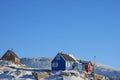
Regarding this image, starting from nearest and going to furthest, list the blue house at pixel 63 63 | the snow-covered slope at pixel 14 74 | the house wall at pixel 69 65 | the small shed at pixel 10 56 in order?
the snow-covered slope at pixel 14 74 → the blue house at pixel 63 63 → the house wall at pixel 69 65 → the small shed at pixel 10 56

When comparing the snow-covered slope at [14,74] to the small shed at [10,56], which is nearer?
the snow-covered slope at [14,74]

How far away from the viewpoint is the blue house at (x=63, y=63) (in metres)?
123

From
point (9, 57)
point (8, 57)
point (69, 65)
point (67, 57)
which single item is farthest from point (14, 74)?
point (8, 57)

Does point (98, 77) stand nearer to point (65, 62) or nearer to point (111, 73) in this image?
point (65, 62)

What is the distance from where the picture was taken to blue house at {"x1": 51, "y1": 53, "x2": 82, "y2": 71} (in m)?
123

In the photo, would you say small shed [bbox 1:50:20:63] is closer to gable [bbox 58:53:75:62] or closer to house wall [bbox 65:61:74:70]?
gable [bbox 58:53:75:62]

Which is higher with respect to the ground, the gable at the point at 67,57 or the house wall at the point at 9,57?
the house wall at the point at 9,57

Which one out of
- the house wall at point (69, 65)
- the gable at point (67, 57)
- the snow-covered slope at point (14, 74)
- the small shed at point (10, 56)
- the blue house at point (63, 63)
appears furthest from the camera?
the small shed at point (10, 56)

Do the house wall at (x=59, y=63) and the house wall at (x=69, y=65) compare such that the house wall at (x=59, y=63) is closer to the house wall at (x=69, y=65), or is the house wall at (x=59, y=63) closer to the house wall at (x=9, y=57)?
the house wall at (x=69, y=65)

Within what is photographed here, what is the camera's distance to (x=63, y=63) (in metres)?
123

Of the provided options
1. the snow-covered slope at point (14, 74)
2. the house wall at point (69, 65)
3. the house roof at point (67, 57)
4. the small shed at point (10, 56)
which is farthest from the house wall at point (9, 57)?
the house wall at point (69, 65)

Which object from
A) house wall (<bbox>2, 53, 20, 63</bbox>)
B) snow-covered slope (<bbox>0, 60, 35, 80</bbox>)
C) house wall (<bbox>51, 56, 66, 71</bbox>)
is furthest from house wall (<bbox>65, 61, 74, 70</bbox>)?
house wall (<bbox>2, 53, 20, 63</bbox>)

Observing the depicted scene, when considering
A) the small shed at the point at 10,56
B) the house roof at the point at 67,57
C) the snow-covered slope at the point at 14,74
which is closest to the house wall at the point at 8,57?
the small shed at the point at 10,56

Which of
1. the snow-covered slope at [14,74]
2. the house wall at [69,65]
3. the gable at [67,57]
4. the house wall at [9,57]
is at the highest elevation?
the house wall at [9,57]
